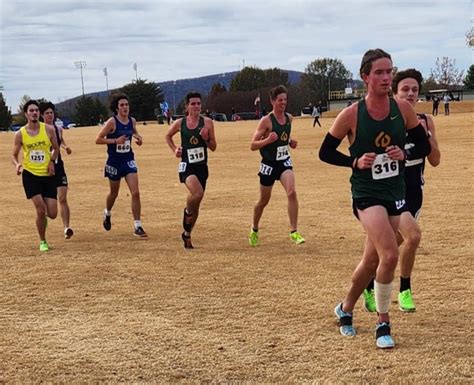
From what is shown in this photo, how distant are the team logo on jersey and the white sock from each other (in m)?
1.05

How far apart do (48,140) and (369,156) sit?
5.96m

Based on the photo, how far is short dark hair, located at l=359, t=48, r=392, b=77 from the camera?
493 centimetres

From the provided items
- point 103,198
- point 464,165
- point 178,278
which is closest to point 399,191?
point 178,278

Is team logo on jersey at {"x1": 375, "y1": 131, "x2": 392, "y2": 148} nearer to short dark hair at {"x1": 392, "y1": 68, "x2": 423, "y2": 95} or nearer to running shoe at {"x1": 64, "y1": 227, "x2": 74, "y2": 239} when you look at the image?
short dark hair at {"x1": 392, "y1": 68, "x2": 423, "y2": 95}

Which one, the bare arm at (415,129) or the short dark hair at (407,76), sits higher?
the short dark hair at (407,76)

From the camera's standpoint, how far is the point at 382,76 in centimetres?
492

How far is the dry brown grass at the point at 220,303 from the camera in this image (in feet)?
15.8

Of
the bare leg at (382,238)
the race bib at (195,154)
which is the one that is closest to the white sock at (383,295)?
the bare leg at (382,238)

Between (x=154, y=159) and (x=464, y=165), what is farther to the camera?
(x=154, y=159)

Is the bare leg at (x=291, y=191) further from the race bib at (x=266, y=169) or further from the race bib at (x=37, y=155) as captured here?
the race bib at (x=37, y=155)

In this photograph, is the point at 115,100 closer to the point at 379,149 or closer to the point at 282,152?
the point at 282,152

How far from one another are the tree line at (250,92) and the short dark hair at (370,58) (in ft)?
304

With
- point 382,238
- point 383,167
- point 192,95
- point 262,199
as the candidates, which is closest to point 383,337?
point 382,238

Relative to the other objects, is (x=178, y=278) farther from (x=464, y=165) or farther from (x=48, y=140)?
(x=464, y=165)
